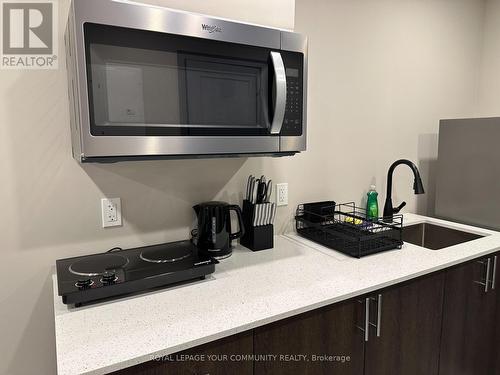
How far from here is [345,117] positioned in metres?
2.00

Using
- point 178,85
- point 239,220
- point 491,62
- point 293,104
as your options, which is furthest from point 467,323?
point 491,62

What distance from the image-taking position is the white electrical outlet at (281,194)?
1.81 metres

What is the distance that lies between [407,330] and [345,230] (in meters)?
0.49

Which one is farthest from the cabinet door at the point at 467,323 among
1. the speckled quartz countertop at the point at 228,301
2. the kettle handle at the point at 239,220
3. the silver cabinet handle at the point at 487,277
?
the kettle handle at the point at 239,220

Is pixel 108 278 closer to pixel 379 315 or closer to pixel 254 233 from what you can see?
pixel 254 233

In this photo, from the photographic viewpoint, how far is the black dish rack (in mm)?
1578

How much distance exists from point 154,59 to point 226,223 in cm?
70

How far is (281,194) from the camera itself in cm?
182

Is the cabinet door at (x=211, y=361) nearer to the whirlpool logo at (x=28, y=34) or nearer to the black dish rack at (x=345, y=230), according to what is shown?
the black dish rack at (x=345, y=230)

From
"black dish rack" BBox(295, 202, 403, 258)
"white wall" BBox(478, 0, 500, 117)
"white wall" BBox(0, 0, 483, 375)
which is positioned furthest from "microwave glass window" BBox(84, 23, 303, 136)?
"white wall" BBox(478, 0, 500, 117)

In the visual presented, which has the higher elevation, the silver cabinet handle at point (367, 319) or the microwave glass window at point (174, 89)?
the microwave glass window at point (174, 89)

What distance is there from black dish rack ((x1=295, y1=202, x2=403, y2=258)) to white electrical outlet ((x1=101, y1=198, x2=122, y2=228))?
878mm

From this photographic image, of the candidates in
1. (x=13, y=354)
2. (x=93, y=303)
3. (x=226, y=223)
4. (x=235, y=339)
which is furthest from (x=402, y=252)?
(x=13, y=354)

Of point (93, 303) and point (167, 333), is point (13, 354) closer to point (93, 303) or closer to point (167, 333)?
point (93, 303)
